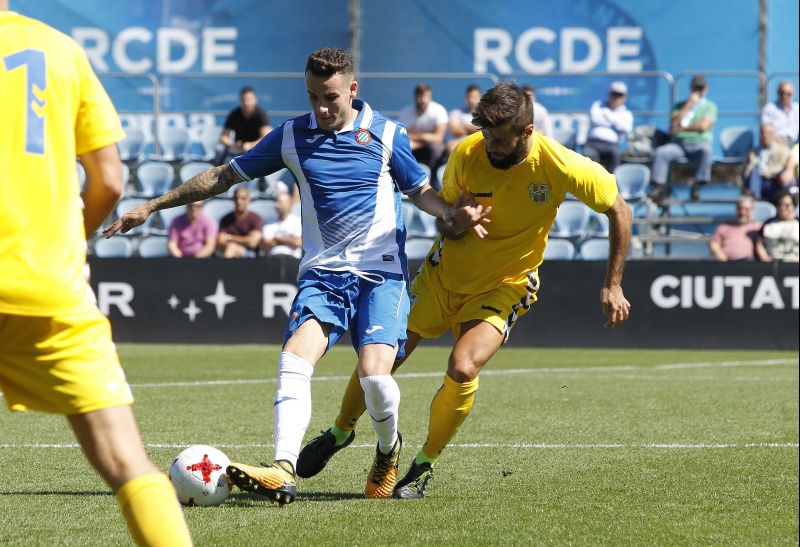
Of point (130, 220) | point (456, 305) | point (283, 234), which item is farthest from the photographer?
point (283, 234)

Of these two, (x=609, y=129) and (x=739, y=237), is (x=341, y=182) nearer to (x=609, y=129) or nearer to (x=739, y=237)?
(x=739, y=237)

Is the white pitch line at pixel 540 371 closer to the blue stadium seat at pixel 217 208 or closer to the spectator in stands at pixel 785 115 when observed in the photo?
the spectator in stands at pixel 785 115

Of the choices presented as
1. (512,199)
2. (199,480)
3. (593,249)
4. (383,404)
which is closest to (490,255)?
(512,199)

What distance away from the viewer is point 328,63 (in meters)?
5.28

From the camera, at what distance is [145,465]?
315 cm

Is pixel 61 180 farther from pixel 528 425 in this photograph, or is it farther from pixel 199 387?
pixel 199 387

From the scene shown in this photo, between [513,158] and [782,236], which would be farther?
[782,236]

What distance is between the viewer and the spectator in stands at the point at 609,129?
51.9 ft

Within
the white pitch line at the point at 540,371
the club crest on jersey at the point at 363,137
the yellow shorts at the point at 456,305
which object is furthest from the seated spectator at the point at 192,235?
the club crest on jersey at the point at 363,137

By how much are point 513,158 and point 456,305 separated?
2.74 feet

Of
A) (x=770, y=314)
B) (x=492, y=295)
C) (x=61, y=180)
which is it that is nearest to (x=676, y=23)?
(x=770, y=314)

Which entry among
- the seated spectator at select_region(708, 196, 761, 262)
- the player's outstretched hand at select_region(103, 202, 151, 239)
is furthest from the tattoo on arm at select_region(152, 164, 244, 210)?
the seated spectator at select_region(708, 196, 761, 262)

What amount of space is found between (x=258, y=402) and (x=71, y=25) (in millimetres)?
12529

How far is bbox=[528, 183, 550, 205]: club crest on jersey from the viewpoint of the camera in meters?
5.65
